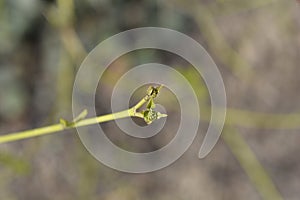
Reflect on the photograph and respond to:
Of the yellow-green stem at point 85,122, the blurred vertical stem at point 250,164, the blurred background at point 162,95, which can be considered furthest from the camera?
the blurred vertical stem at point 250,164

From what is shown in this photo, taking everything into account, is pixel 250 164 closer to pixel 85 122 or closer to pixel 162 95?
pixel 162 95

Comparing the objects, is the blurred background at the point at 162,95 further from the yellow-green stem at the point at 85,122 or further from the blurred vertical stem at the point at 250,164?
the yellow-green stem at the point at 85,122

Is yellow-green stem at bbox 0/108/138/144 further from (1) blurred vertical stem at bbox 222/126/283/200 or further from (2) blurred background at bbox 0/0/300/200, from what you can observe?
(1) blurred vertical stem at bbox 222/126/283/200

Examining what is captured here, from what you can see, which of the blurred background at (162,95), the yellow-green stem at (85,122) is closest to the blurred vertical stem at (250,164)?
the blurred background at (162,95)

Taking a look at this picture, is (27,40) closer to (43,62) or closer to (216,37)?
(43,62)

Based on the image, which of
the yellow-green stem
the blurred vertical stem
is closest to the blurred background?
the blurred vertical stem

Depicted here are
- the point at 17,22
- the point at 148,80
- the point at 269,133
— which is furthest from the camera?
the point at 269,133

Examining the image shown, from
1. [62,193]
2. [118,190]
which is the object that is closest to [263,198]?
[118,190]

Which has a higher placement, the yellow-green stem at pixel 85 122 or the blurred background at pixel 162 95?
the blurred background at pixel 162 95

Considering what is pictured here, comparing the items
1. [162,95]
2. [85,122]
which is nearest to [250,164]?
[162,95]
